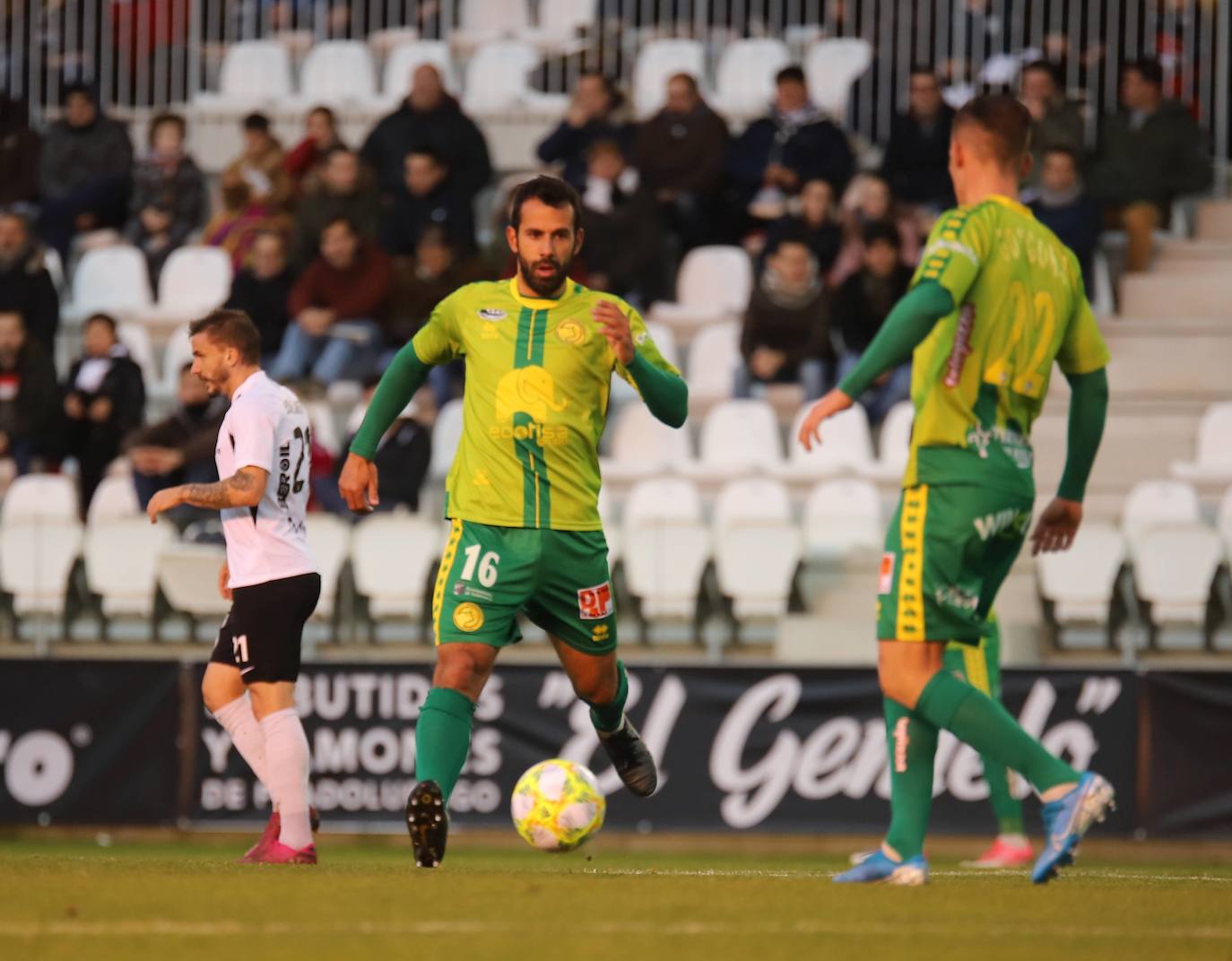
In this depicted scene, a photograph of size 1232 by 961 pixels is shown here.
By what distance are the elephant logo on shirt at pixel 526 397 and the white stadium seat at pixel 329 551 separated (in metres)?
6.46

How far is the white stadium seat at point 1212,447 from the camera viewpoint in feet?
45.5

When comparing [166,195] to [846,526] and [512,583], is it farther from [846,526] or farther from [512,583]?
[512,583]

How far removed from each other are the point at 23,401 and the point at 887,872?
32.8ft

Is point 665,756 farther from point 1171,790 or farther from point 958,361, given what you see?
point 958,361

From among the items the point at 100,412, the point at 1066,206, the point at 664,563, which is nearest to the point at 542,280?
the point at 664,563

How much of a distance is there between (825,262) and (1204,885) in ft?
29.7

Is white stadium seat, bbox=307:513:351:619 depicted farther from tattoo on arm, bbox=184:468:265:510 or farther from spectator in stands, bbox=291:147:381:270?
tattoo on arm, bbox=184:468:265:510

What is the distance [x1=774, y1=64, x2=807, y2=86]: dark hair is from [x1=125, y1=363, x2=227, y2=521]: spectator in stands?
16.0 ft

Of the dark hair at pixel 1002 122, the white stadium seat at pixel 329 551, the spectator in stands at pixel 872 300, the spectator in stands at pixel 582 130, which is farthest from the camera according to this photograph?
the spectator in stands at pixel 582 130

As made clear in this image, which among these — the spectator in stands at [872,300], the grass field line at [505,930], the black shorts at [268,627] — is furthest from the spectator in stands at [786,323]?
the grass field line at [505,930]

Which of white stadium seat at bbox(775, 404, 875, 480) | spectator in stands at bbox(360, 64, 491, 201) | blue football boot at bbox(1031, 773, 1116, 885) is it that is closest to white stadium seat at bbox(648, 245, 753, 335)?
spectator in stands at bbox(360, 64, 491, 201)

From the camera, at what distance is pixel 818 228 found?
15.5m

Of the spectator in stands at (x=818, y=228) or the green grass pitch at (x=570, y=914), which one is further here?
the spectator in stands at (x=818, y=228)

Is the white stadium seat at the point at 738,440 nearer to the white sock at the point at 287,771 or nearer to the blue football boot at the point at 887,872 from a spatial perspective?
the white sock at the point at 287,771
